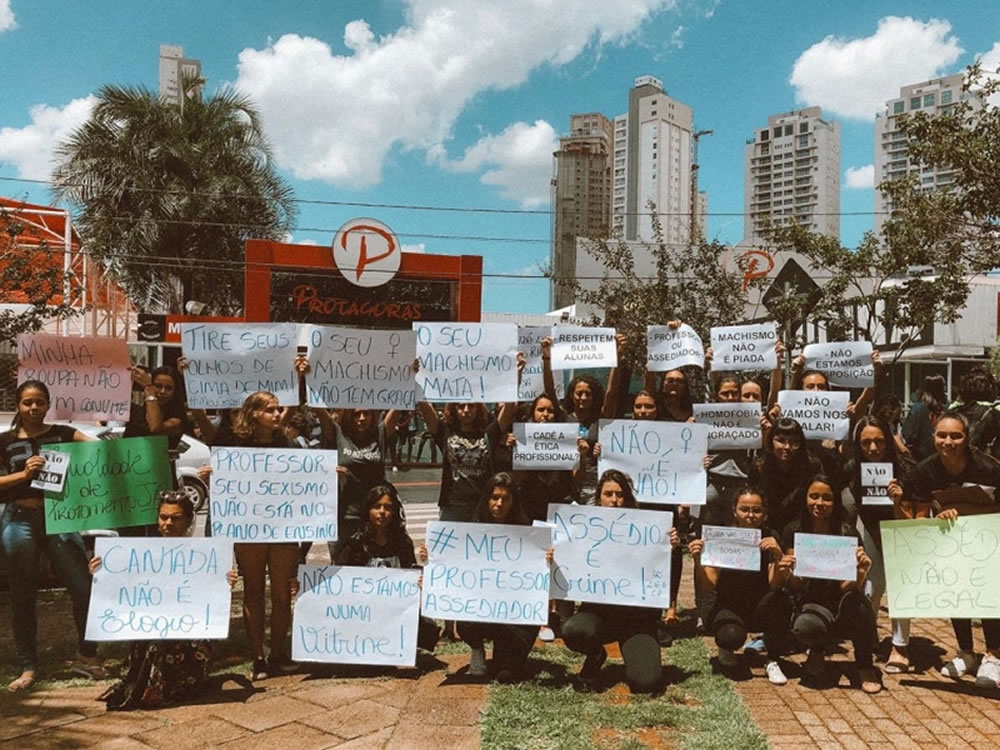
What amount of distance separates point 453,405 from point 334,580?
4.50 ft

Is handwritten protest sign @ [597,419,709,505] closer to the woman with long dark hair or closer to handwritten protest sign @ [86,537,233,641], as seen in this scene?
handwritten protest sign @ [86,537,233,641]

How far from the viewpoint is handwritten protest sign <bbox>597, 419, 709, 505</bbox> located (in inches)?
224

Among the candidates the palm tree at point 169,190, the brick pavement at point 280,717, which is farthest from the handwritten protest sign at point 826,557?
the palm tree at point 169,190

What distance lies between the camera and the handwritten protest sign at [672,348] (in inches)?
244

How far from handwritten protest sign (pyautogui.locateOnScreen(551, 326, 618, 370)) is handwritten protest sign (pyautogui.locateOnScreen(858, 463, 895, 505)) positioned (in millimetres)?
1729

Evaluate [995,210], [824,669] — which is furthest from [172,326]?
[824,669]

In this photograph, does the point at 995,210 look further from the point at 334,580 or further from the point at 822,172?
the point at 822,172

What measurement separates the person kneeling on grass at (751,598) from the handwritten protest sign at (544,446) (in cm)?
99

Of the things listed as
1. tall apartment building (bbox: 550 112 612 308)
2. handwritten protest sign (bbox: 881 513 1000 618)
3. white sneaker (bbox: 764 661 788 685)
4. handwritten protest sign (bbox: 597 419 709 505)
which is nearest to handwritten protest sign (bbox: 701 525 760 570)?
handwritten protest sign (bbox: 597 419 709 505)

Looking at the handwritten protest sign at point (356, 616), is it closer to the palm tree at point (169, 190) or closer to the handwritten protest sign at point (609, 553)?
the handwritten protest sign at point (609, 553)

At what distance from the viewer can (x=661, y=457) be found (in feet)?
18.8

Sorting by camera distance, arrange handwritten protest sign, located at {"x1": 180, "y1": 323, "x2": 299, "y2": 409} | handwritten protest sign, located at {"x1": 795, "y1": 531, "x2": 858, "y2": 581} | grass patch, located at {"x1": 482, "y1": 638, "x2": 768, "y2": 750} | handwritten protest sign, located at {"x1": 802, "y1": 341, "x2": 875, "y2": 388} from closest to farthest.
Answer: grass patch, located at {"x1": 482, "y1": 638, "x2": 768, "y2": 750} < handwritten protest sign, located at {"x1": 795, "y1": 531, "x2": 858, "y2": 581} < handwritten protest sign, located at {"x1": 180, "y1": 323, "x2": 299, "y2": 409} < handwritten protest sign, located at {"x1": 802, "y1": 341, "x2": 875, "y2": 388}

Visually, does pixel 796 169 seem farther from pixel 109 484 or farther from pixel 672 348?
pixel 109 484

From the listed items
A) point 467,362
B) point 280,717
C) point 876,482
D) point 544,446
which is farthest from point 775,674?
point 280,717
